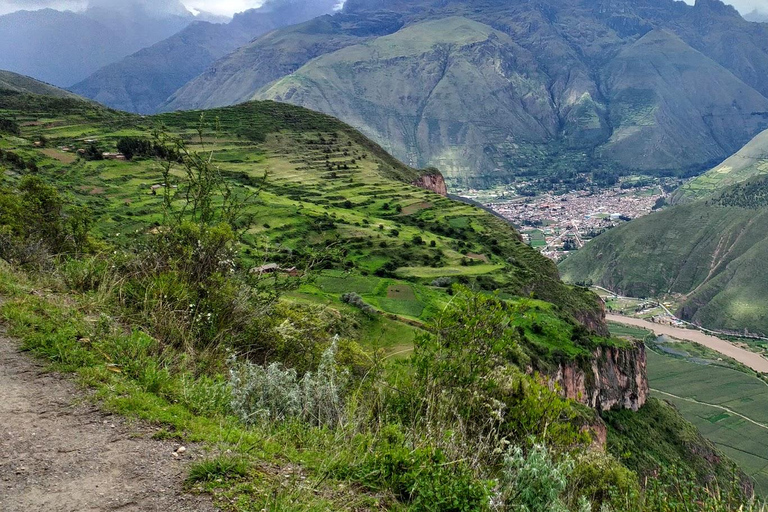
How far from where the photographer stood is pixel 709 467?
54.2 m

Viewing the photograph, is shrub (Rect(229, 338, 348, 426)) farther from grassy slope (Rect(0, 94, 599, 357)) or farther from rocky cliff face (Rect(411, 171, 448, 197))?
rocky cliff face (Rect(411, 171, 448, 197))

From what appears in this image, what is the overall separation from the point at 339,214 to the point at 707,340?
12866cm

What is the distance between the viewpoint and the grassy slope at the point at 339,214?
50031mm

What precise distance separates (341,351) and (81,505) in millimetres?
11828

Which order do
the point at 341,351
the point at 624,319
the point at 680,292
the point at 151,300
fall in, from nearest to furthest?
the point at 151,300 < the point at 341,351 < the point at 624,319 < the point at 680,292

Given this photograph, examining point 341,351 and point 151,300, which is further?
point 341,351

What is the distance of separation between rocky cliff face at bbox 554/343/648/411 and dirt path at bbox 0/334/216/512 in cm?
4213

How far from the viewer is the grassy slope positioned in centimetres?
5003

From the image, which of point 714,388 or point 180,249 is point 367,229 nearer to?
point 180,249

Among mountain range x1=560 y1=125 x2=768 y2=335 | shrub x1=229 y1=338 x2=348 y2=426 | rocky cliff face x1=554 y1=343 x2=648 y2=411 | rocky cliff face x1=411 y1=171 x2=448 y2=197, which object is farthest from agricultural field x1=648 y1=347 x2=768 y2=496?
shrub x1=229 y1=338 x2=348 y2=426

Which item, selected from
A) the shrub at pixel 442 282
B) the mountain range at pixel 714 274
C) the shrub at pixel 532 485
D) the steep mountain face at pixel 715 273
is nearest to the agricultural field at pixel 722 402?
the mountain range at pixel 714 274

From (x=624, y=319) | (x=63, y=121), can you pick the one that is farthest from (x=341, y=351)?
(x=624, y=319)

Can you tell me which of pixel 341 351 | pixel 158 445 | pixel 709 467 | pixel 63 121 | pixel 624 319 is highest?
pixel 63 121

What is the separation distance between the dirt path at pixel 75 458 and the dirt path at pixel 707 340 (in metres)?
155
